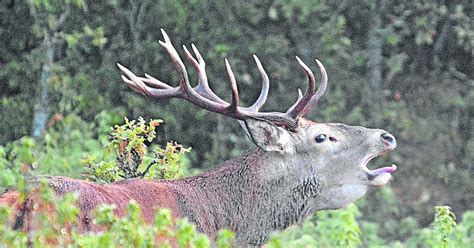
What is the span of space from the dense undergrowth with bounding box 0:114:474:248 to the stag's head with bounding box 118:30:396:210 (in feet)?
1.04

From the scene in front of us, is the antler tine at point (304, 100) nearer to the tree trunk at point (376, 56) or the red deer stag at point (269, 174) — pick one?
the red deer stag at point (269, 174)

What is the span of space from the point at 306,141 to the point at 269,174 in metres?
0.30

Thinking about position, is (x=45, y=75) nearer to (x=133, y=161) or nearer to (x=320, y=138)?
(x=133, y=161)

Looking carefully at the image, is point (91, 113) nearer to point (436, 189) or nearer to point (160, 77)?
point (160, 77)

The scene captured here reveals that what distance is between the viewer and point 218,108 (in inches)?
289

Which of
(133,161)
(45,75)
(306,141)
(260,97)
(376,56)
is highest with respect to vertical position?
(260,97)

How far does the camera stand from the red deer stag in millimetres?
7094

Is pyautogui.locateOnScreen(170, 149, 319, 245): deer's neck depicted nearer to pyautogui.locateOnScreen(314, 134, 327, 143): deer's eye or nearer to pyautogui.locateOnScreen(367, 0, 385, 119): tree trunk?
pyautogui.locateOnScreen(314, 134, 327, 143): deer's eye

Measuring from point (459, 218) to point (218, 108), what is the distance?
689cm

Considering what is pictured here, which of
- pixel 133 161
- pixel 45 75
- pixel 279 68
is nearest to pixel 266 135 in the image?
pixel 133 161

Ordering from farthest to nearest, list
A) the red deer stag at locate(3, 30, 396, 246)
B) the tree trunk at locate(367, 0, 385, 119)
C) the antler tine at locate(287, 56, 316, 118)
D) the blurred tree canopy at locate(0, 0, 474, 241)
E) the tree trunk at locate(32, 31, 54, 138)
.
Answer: the tree trunk at locate(367, 0, 385, 119) < the blurred tree canopy at locate(0, 0, 474, 241) < the tree trunk at locate(32, 31, 54, 138) < the antler tine at locate(287, 56, 316, 118) < the red deer stag at locate(3, 30, 396, 246)

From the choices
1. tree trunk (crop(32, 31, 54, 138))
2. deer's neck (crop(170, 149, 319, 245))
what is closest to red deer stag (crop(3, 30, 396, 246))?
deer's neck (crop(170, 149, 319, 245))

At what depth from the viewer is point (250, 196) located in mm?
7273

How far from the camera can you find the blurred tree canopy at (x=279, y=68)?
13.2m
